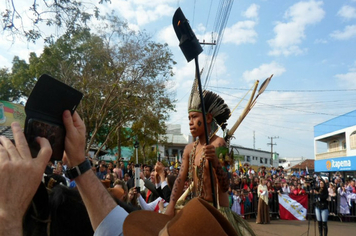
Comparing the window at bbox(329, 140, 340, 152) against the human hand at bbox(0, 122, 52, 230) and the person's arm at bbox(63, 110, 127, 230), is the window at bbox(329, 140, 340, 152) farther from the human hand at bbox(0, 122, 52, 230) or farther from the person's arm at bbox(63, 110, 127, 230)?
the human hand at bbox(0, 122, 52, 230)

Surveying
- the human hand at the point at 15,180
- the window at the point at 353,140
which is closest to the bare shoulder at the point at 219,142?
A: the human hand at the point at 15,180

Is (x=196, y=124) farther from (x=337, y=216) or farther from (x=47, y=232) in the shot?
(x=337, y=216)

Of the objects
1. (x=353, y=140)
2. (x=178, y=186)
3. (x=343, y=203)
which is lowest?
(x=343, y=203)

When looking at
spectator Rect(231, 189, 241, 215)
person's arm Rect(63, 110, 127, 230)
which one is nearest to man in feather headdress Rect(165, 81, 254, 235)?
person's arm Rect(63, 110, 127, 230)

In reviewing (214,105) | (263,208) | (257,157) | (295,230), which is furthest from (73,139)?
(257,157)

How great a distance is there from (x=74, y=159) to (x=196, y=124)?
2.01m

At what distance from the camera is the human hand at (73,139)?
1.19 m

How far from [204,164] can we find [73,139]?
189 centimetres

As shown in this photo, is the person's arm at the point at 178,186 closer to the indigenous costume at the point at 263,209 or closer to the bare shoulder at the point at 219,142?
the bare shoulder at the point at 219,142

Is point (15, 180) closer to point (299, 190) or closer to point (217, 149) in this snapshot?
point (217, 149)

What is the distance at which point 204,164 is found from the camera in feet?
9.65

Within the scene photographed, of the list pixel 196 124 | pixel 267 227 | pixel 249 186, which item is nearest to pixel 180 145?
pixel 249 186

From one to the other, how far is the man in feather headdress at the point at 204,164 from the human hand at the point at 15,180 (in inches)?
74.4

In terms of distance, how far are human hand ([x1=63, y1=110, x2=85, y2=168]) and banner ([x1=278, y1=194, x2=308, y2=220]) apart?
13188 mm
